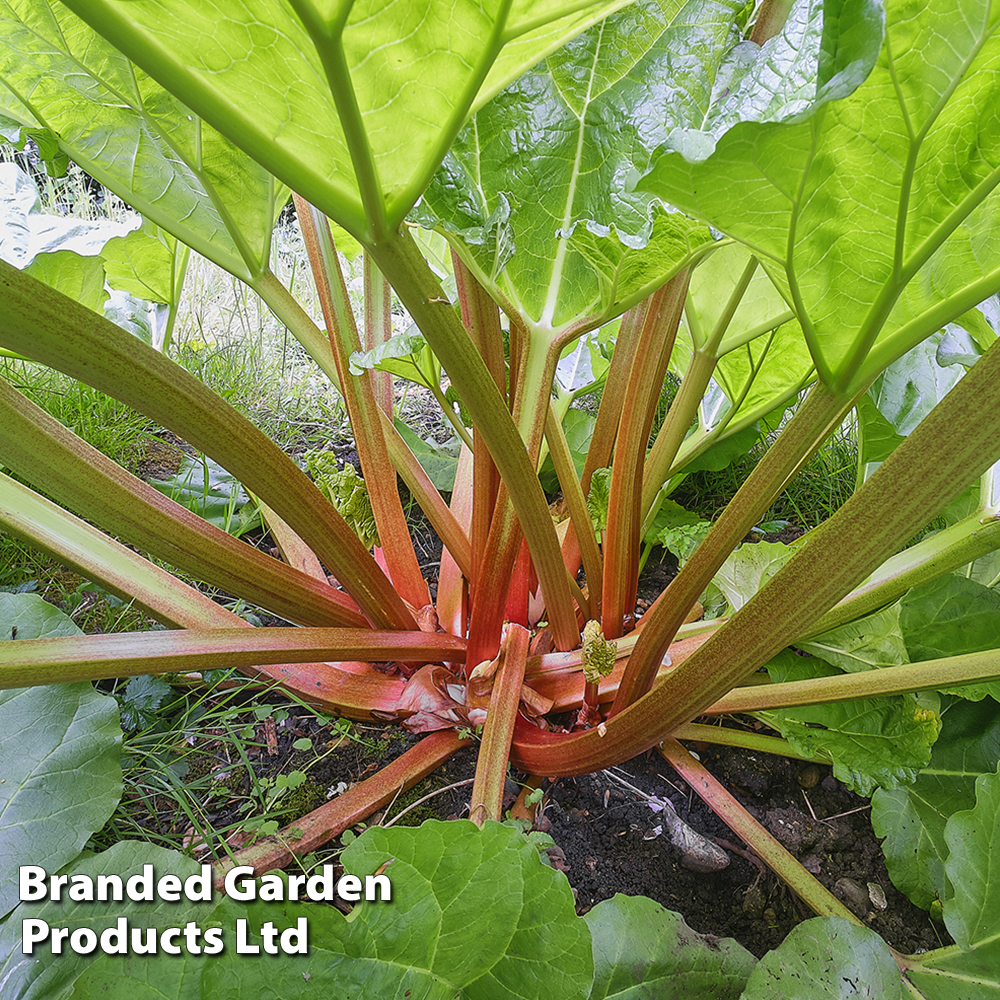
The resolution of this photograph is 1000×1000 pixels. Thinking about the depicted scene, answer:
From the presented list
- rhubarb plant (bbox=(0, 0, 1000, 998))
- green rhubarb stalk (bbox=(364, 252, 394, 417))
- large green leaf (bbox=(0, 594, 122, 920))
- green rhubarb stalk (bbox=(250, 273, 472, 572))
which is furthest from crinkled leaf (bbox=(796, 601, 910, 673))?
large green leaf (bbox=(0, 594, 122, 920))

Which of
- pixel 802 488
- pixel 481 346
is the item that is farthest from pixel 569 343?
pixel 802 488

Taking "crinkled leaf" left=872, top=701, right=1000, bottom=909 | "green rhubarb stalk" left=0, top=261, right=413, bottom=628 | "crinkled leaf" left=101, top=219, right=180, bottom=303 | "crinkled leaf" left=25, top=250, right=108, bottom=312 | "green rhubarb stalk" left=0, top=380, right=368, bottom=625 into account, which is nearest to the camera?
"green rhubarb stalk" left=0, top=261, right=413, bottom=628

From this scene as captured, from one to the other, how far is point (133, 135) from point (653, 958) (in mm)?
1104

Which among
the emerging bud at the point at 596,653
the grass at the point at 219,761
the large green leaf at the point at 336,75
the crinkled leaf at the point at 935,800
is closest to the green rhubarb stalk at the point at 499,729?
the emerging bud at the point at 596,653

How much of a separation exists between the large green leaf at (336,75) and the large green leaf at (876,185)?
0.15m

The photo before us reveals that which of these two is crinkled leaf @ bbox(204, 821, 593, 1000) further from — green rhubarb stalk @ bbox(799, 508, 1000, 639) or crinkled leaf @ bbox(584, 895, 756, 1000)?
green rhubarb stalk @ bbox(799, 508, 1000, 639)

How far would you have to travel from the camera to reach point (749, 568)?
3.20 ft

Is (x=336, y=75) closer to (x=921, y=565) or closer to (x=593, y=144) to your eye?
(x=593, y=144)

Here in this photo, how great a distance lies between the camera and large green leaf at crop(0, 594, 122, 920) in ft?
2.56

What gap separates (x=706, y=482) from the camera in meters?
1.62

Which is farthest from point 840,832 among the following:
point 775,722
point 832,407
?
point 832,407

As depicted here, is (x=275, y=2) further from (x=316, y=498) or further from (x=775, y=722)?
(x=775, y=722)

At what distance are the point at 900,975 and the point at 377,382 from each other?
1035mm

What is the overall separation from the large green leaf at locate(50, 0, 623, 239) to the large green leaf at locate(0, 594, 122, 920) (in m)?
0.67
